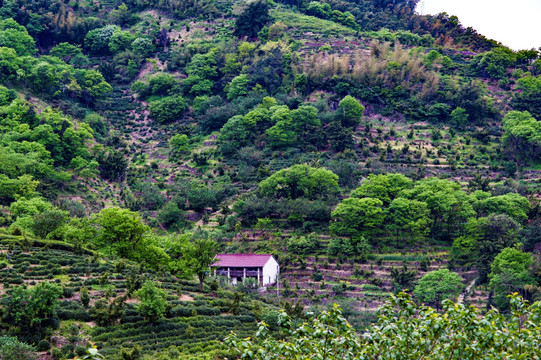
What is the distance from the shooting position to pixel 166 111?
3191 inches

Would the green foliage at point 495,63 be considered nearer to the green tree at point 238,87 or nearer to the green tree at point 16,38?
the green tree at point 238,87

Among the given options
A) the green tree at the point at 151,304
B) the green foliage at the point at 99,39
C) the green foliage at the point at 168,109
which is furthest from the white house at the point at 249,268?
the green foliage at the point at 99,39

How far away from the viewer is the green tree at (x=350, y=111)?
7275cm

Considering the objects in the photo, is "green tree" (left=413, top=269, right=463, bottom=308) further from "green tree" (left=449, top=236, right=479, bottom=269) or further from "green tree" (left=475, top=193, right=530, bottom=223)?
"green tree" (left=475, top=193, right=530, bottom=223)

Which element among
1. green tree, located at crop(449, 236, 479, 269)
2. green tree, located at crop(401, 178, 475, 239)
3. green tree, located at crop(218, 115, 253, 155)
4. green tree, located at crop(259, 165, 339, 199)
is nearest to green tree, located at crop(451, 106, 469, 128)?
green tree, located at crop(401, 178, 475, 239)

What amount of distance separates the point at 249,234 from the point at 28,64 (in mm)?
45294

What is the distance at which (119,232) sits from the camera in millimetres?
43594

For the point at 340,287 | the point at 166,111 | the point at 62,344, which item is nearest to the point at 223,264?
the point at 340,287

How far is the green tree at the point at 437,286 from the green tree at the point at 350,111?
31322 mm

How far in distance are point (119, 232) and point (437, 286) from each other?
28.3 m

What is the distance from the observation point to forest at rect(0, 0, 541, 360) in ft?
101

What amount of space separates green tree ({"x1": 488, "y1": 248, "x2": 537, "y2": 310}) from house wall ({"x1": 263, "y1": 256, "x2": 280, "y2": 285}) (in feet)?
66.9

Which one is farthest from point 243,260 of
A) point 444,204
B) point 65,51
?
point 65,51

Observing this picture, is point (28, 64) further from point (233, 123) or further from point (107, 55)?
point (233, 123)
